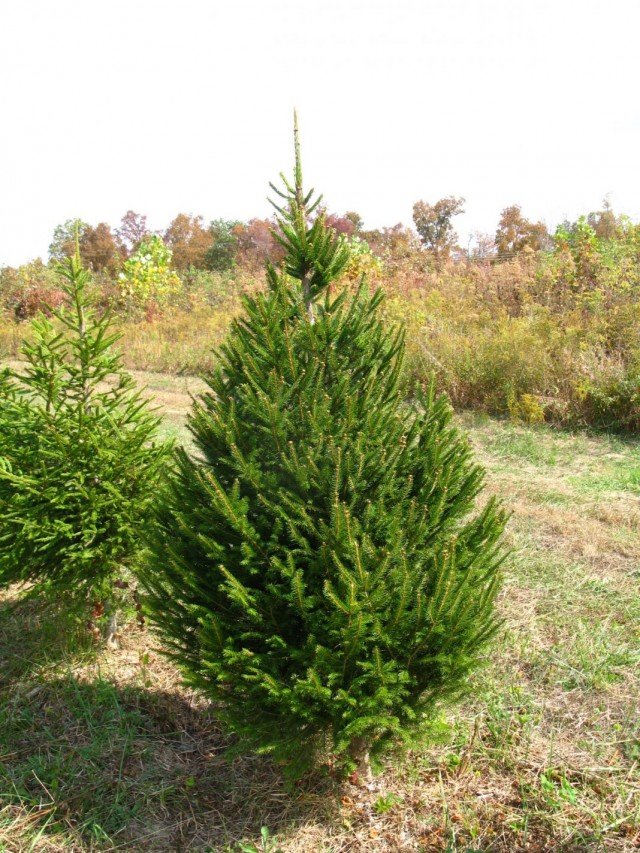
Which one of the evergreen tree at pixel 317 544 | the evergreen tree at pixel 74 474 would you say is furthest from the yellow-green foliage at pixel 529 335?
the evergreen tree at pixel 317 544

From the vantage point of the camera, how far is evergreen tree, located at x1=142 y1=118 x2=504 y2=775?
1.92 metres

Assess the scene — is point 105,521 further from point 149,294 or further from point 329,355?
point 149,294

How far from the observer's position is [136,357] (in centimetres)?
1391

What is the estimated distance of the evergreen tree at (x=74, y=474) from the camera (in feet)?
9.66

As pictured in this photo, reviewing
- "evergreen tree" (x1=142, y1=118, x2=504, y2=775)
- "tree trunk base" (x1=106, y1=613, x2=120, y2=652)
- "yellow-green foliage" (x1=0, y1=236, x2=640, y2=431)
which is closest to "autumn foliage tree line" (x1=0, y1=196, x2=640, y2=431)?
"yellow-green foliage" (x1=0, y1=236, x2=640, y2=431)

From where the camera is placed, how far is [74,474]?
2975mm

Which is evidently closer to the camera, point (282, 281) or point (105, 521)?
point (282, 281)

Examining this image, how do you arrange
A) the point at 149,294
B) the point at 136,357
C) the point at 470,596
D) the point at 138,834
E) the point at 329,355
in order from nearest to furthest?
the point at 470,596 → the point at 329,355 → the point at 138,834 → the point at 136,357 → the point at 149,294

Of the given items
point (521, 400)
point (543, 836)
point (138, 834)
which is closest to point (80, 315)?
point (138, 834)

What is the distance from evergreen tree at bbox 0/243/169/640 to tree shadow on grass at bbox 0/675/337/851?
1.83ft

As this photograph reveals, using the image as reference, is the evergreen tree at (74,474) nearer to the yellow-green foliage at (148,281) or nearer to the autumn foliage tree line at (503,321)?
the autumn foliage tree line at (503,321)

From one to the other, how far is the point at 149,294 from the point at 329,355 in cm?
1772

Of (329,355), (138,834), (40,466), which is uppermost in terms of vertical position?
(329,355)

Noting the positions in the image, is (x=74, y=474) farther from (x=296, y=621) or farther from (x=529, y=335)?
(x=529, y=335)
